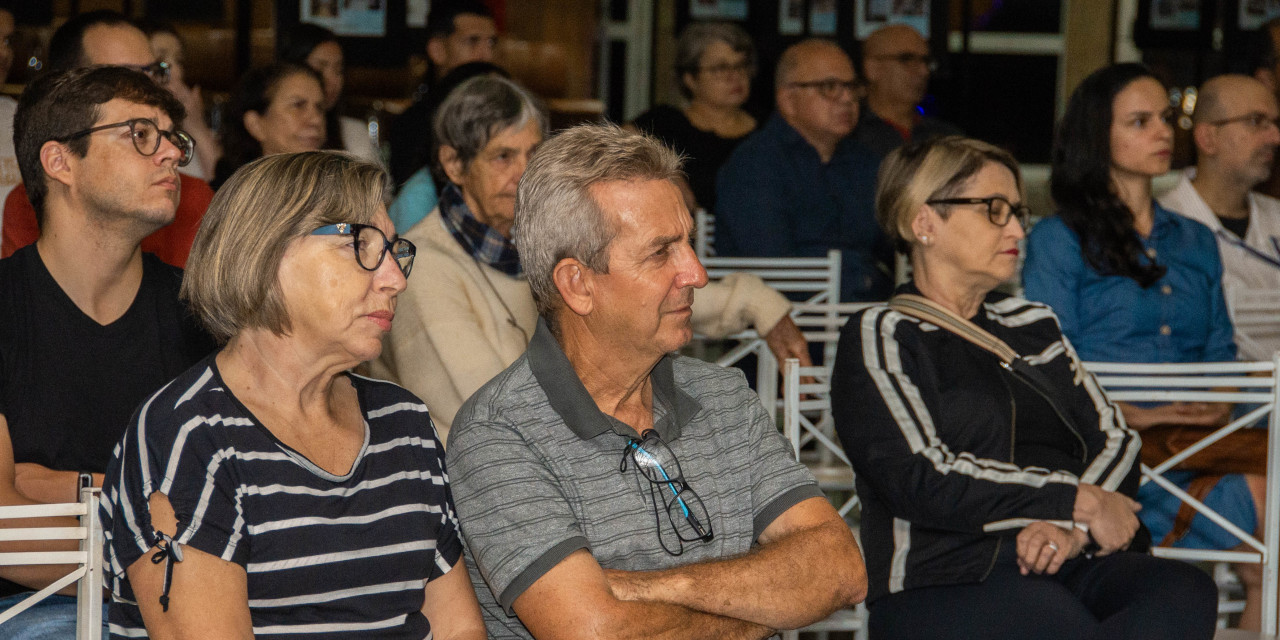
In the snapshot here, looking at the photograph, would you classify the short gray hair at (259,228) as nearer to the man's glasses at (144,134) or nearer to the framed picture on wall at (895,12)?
the man's glasses at (144,134)

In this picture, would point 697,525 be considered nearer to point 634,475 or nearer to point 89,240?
point 634,475

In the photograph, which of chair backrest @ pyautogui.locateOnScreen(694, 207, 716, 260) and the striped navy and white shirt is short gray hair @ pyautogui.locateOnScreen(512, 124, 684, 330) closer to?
the striped navy and white shirt

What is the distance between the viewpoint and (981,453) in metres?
2.23

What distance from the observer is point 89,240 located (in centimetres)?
203

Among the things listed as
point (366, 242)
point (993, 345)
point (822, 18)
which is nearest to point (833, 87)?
point (822, 18)

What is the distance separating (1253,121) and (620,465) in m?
2.91

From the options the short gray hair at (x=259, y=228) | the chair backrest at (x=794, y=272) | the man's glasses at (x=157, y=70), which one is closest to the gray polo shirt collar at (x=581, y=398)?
the short gray hair at (x=259, y=228)

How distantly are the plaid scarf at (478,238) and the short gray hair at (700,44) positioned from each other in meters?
2.54

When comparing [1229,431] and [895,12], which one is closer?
[1229,431]

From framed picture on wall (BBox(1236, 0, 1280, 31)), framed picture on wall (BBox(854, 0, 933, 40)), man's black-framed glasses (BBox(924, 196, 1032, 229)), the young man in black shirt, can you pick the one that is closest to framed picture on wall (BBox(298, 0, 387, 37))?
framed picture on wall (BBox(854, 0, 933, 40))

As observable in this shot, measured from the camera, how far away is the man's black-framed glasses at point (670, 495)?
1629 mm

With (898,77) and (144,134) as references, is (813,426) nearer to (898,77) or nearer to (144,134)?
(144,134)

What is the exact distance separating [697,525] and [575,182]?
487mm

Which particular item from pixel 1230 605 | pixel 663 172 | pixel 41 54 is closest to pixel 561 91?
pixel 41 54
